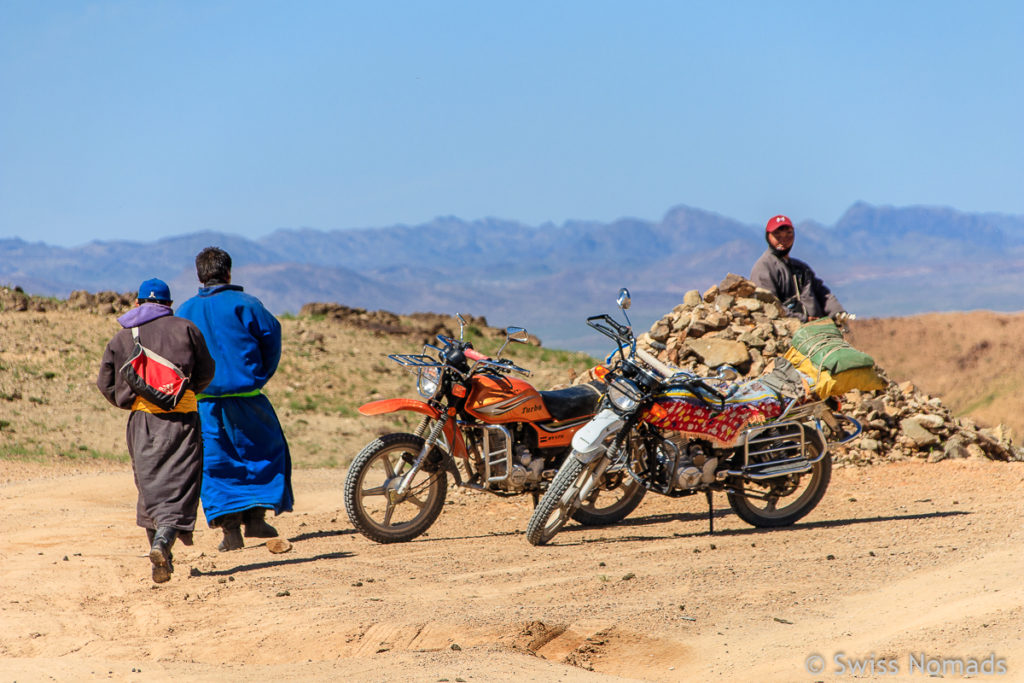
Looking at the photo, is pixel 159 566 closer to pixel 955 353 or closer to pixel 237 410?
pixel 237 410

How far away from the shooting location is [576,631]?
18.1 feet

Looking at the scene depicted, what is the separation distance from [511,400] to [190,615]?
2.60 m

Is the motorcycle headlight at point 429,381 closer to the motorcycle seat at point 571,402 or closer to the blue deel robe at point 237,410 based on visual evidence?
the motorcycle seat at point 571,402

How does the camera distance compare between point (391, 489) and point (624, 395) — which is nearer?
point (624, 395)

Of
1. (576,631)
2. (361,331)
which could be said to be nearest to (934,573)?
(576,631)

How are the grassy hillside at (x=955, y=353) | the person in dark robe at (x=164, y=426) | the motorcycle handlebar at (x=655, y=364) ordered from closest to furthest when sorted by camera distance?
the person in dark robe at (x=164, y=426) < the motorcycle handlebar at (x=655, y=364) < the grassy hillside at (x=955, y=353)

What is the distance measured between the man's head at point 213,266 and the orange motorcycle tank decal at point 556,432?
230 centimetres

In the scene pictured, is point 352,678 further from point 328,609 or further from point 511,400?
point 511,400

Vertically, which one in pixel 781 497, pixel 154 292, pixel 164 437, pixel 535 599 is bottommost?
pixel 535 599

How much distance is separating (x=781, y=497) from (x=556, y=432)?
67.4 inches

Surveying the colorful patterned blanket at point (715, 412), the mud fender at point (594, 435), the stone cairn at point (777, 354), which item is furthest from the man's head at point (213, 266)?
the stone cairn at point (777, 354)

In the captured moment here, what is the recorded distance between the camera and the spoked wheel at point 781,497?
7.80 m

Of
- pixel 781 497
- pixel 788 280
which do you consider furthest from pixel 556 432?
pixel 788 280

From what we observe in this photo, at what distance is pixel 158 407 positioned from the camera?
6574 mm
